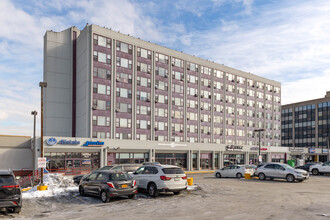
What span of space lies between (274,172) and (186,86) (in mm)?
34654

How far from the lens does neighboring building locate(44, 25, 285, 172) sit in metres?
51.5

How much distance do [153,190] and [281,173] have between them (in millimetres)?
16444

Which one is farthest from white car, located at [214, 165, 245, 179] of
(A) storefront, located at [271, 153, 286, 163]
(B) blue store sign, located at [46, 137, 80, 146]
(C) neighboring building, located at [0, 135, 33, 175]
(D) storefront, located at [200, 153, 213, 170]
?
(A) storefront, located at [271, 153, 286, 163]

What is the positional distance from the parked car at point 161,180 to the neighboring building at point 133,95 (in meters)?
26.8

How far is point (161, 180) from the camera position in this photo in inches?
757

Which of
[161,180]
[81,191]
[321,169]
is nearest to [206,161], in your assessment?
[321,169]

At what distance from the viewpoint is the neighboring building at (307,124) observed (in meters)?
106

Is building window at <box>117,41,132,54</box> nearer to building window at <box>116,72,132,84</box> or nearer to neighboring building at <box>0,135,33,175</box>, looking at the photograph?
building window at <box>116,72,132,84</box>

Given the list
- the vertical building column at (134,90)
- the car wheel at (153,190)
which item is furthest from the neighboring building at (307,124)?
the car wheel at (153,190)

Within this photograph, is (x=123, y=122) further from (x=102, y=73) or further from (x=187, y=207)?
(x=187, y=207)

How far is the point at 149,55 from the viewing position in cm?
5856

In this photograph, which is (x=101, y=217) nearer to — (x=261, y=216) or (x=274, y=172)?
(x=261, y=216)

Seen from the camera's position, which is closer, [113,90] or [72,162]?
[72,162]

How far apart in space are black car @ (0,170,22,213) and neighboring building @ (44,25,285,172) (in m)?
31.6
